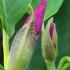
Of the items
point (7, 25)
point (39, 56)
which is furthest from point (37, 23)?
point (39, 56)

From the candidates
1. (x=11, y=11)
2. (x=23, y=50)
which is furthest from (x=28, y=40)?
(x=11, y=11)

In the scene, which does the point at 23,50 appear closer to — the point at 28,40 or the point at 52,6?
the point at 28,40

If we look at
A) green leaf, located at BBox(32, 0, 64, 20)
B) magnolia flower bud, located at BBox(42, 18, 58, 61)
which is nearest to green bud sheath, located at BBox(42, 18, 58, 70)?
magnolia flower bud, located at BBox(42, 18, 58, 61)

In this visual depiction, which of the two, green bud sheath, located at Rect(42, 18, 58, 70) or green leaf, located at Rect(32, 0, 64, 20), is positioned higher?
green leaf, located at Rect(32, 0, 64, 20)

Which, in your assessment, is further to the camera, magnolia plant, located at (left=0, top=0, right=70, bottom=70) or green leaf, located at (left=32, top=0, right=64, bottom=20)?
green leaf, located at (left=32, top=0, right=64, bottom=20)

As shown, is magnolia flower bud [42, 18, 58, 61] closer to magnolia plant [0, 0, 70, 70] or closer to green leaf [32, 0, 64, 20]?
magnolia plant [0, 0, 70, 70]

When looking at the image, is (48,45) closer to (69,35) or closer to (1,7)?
(1,7)

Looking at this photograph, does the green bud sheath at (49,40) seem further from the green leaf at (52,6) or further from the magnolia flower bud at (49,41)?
the green leaf at (52,6)

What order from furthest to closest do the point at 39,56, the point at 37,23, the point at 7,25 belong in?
the point at 39,56 < the point at 7,25 < the point at 37,23
